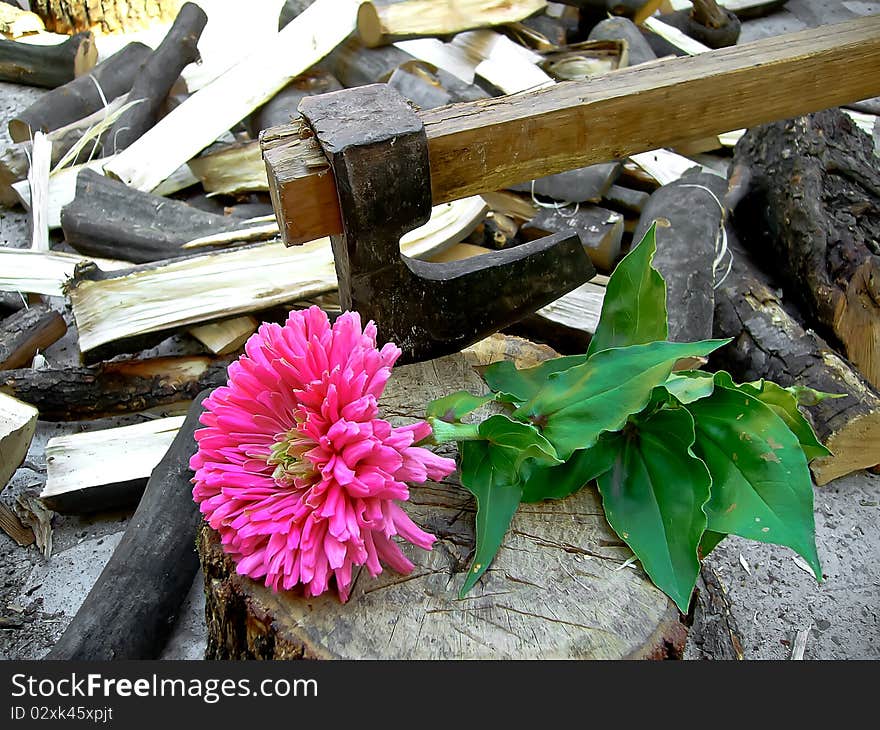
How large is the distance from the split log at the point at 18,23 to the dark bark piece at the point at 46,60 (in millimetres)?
354

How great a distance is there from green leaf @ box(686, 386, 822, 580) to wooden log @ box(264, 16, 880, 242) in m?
0.55

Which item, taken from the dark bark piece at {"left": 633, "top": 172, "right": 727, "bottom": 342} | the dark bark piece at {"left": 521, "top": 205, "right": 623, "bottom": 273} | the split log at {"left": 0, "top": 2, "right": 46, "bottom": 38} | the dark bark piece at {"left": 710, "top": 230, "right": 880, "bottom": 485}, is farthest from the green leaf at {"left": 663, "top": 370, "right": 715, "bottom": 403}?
the split log at {"left": 0, "top": 2, "right": 46, "bottom": 38}

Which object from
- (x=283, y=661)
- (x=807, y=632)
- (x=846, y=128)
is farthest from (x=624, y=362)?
(x=846, y=128)

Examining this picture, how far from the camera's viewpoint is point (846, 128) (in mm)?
2898

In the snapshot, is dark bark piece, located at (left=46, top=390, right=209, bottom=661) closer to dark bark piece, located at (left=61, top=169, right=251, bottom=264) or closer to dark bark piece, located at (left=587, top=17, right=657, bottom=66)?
dark bark piece, located at (left=61, top=169, right=251, bottom=264)

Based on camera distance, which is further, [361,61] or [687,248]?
[361,61]

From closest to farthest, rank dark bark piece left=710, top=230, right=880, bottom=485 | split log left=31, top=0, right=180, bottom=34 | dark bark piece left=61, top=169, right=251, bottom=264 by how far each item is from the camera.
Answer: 1. dark bark piece left=710, top=230, right=880, bottom=485
2. dark bark piece left=61, top=169, right=251, bottom=264
3. split log left=31, top=0, right=180, bottom=34

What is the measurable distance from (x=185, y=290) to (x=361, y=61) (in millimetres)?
1645

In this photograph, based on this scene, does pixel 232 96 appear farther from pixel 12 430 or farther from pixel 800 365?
pixel 800 365

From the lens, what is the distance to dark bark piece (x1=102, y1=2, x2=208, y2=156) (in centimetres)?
345

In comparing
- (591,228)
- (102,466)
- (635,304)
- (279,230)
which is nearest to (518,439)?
(635,304)

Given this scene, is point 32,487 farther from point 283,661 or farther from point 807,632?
point 807,632

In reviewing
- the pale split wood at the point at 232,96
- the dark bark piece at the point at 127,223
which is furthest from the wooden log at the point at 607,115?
the pale split wood at the point at 232,96

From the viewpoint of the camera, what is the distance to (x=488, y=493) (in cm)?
131
